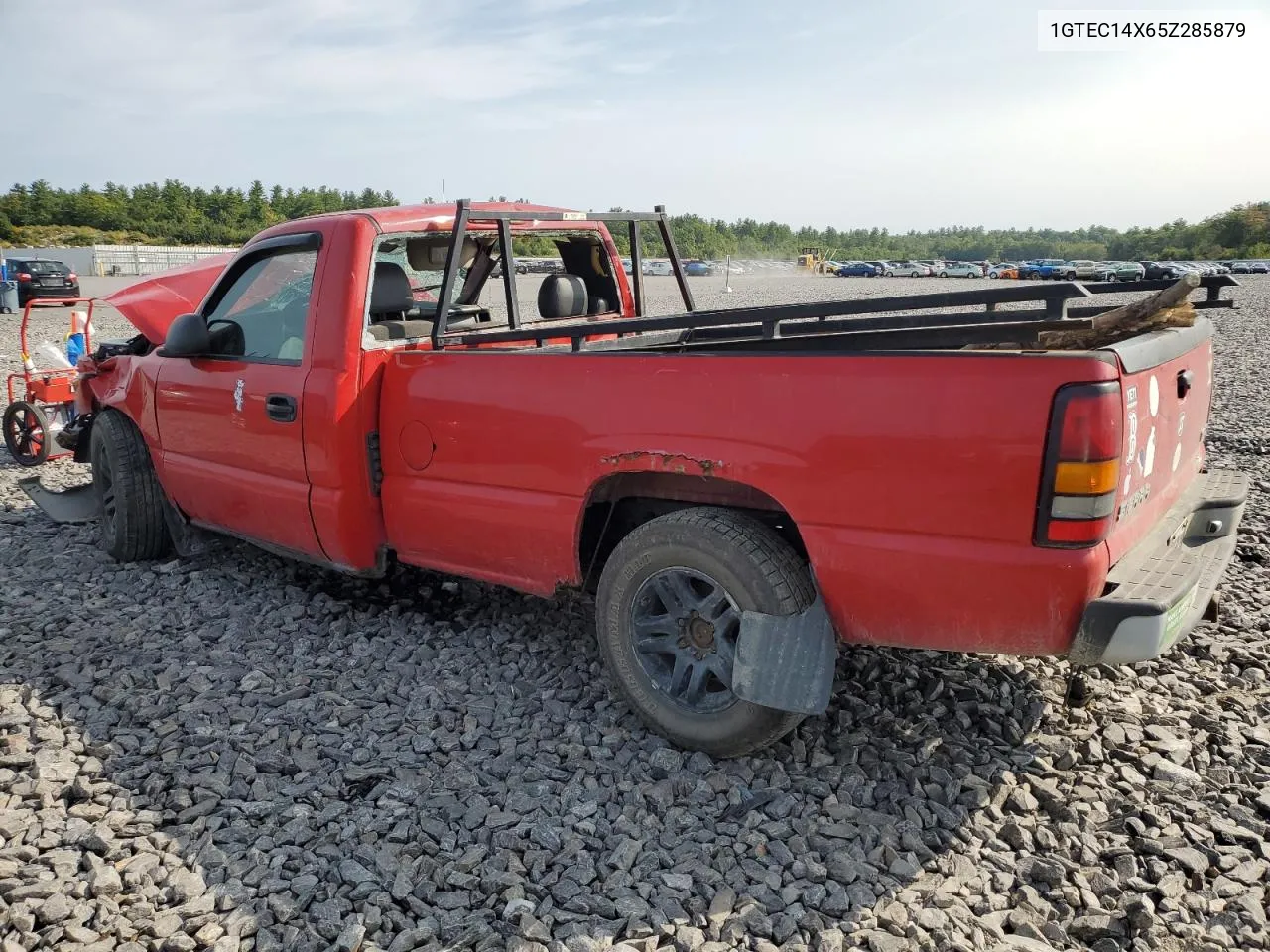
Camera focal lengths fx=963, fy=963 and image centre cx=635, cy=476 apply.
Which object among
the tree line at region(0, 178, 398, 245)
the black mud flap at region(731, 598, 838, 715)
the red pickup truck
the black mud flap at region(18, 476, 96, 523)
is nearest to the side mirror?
the red pickup truck

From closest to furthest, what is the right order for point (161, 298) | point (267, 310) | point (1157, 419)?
point (1157, 419), point (267, 310), point (161, 298)

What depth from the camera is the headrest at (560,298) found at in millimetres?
5227

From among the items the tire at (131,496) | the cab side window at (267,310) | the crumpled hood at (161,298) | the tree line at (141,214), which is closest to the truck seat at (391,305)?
the cab side window at (267,310)

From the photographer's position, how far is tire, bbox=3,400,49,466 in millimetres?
7840

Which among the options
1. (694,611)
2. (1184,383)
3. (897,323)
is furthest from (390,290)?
(1184,383)

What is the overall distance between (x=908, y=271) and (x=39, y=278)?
5659 cm

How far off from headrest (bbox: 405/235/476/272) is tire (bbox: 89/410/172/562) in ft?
6.75

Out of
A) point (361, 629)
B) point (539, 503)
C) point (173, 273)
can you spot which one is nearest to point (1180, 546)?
point (539, 503)

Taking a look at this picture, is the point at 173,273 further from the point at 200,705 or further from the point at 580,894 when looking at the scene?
the point at 580,894

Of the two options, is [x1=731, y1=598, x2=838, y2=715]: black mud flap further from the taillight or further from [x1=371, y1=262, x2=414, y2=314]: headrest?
[x1=371, y1=262, x2=414, y2=314]: headrest

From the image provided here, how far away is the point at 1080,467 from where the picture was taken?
257 centimetres

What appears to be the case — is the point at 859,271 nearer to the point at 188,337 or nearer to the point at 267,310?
the point at 267,310

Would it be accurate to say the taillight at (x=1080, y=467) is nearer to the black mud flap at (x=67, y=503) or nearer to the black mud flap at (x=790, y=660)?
the black mud flap at (x=790, y=660)

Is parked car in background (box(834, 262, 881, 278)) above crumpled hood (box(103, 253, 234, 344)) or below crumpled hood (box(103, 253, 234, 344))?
above
